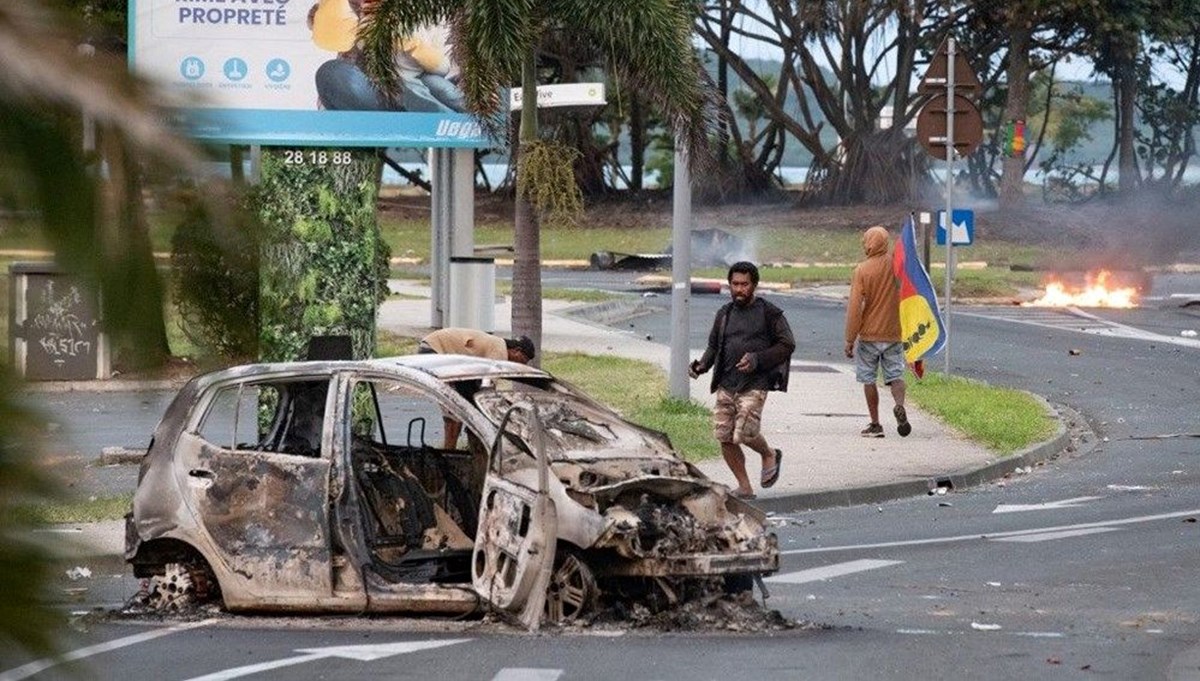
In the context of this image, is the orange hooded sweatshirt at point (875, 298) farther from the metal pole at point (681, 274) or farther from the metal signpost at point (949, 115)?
the metal signpost at point (949, 115)

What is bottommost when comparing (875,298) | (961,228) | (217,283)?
(875,298)

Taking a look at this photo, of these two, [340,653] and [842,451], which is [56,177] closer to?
[340,653]

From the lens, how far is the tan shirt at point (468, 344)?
14.9 metres

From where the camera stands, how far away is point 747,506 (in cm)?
1048

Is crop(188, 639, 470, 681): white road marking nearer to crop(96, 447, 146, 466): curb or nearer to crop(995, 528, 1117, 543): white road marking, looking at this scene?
crop(96, 447, 146, 466): curb

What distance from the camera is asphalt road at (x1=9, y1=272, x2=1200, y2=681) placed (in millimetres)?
9039

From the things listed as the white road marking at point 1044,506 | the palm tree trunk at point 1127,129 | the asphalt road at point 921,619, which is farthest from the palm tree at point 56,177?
the palm tree trunk at point 1127,129

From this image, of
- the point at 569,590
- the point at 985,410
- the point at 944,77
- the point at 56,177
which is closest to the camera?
the point at 56,177

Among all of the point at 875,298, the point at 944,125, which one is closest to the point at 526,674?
the point at 875,298

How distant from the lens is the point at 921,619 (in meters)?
10.6

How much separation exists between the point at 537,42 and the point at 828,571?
830cm

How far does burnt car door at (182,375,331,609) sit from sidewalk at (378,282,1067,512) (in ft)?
18.7

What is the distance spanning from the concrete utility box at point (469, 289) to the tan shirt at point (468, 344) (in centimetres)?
1027

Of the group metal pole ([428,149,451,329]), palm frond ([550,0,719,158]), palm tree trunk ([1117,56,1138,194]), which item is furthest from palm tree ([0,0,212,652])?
palm tree trunk ([1117,56,1138,194])
